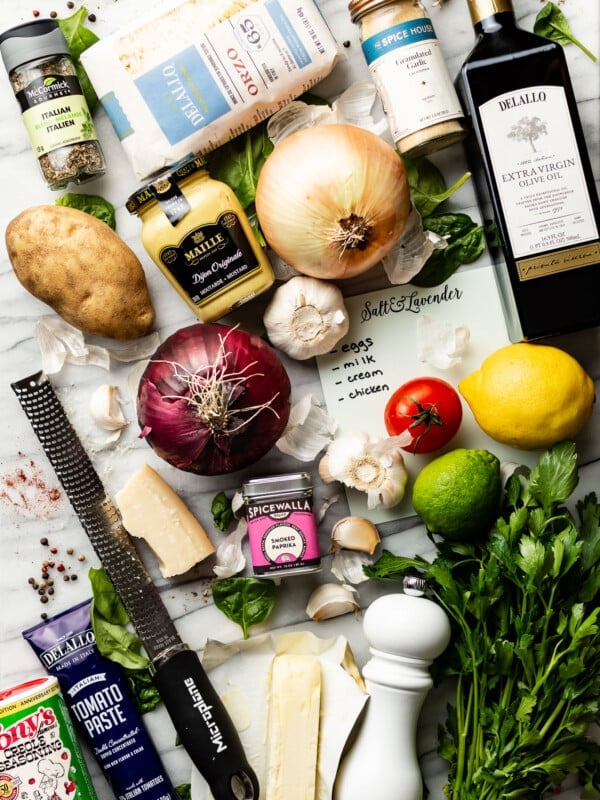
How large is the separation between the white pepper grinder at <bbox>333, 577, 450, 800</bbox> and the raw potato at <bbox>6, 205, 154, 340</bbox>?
0.56 meters

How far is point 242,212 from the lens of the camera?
114cm

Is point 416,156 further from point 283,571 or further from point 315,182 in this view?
point 283,571

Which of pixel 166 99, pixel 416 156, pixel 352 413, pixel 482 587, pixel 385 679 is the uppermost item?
pixel 166 99

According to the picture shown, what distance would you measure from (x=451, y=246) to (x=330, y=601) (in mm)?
557

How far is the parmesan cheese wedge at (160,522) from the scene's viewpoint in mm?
1197

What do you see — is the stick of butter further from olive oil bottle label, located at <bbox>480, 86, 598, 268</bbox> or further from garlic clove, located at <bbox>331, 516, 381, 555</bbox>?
olive oil bottle label, located at <bbox>480, 86, 598, 268</bbox>

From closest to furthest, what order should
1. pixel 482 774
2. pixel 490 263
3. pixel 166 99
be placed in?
pixel 482 774 < pixel 166 99 < pixel 490 263

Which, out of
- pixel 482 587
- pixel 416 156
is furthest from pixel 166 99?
pixel 482 587

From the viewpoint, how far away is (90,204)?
4.03ft

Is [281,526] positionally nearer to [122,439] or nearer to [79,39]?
[122,439]

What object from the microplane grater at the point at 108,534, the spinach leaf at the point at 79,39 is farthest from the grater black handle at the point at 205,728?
the spinach leaf at the point at 79,39

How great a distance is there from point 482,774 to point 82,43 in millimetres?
1141

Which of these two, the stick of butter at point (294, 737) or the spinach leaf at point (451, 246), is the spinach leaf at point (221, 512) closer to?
the stick of butter at point (294, 737)

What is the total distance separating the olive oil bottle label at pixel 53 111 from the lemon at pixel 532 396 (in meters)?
0.67
